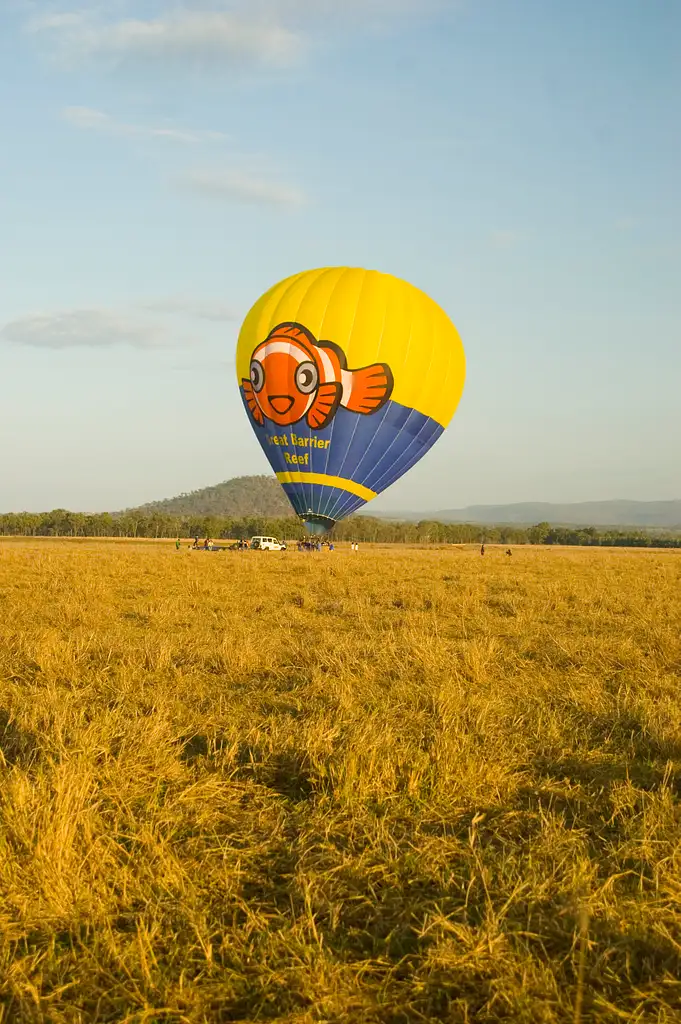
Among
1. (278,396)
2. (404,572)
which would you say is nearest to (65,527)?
→ (278,396)

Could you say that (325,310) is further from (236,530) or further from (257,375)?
(236,530)

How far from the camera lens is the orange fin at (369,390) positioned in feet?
103

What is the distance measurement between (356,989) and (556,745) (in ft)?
10.8

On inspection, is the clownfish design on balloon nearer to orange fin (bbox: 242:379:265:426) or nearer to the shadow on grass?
orange fin (bbox: 242:379:265:426)

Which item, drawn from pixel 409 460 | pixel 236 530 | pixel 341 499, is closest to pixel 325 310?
pixel 409 460

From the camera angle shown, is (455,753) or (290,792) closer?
(290,792)

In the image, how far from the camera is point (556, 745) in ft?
19.7

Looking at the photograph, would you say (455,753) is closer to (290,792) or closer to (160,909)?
(290,792)

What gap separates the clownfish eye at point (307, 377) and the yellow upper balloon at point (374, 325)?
1.28 meters

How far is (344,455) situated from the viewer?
32.7m

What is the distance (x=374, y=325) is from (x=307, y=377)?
11.4 ft

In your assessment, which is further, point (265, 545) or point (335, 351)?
point (265, 545)

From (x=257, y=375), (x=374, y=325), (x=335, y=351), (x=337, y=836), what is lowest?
(x=337, y=836)

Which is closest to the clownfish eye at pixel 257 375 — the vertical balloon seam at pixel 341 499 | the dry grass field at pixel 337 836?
the vertical balloon seam at pixel 341 499
